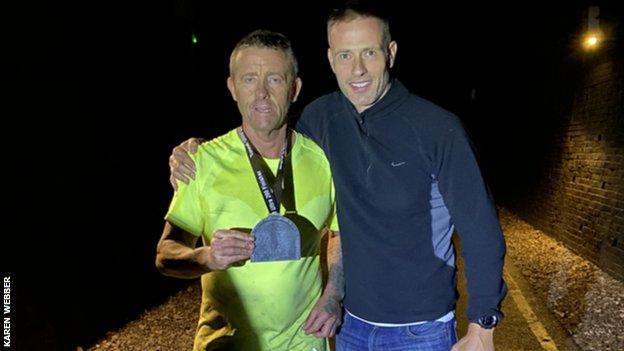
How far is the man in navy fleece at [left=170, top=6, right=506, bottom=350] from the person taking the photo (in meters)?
2.22

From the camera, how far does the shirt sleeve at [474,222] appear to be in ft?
6.86

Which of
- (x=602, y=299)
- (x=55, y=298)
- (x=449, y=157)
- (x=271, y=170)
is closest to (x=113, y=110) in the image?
(x=55, y=298)

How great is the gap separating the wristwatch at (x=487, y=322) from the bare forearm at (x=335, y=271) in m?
0.68

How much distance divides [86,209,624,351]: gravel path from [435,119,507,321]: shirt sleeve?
332 cm

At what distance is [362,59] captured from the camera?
94.4 inches

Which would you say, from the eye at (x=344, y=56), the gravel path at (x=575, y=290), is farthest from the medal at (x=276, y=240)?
the gravel path at (x=575, y=290)

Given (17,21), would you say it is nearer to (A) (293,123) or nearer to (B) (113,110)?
(B) (113,110)

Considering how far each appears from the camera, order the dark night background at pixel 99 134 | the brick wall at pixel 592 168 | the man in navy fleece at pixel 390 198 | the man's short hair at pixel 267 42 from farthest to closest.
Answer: the brick wall at pixel 592 168 < the dark night background at pixel 99 134 < the man's short hair at pixel 267 42 < the man in navy fleece at pixel 390 198

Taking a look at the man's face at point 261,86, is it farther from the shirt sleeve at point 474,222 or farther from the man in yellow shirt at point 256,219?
the shirt sleeve at point 474,222

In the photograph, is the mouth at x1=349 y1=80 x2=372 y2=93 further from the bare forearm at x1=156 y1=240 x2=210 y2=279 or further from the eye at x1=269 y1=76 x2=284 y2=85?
the bare forearm at x1=156 y1=240 x2=210 y2=279

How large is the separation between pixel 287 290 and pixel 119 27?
4256 millimetres

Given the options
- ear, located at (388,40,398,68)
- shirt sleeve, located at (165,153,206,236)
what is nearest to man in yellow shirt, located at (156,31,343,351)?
shirt sleeve, located at (165,153,206,236)

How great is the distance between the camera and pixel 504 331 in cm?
493

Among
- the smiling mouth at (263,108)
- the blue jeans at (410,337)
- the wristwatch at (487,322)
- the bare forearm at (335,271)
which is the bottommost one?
the blue jeans at (410,337)
